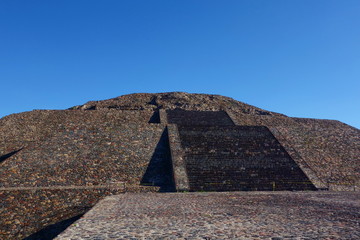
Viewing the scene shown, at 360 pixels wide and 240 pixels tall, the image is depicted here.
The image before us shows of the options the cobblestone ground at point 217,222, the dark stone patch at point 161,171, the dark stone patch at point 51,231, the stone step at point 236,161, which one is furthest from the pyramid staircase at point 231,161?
the dark stone patch at point 51,231

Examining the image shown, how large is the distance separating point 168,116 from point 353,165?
44.6 feet

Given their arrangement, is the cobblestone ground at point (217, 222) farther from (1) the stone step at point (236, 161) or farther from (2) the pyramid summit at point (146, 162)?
(1) the stone step at point (236, 161)

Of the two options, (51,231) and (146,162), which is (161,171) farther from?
(51,231)

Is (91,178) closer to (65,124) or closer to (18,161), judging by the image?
(18,161)

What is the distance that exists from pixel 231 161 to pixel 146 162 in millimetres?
4453

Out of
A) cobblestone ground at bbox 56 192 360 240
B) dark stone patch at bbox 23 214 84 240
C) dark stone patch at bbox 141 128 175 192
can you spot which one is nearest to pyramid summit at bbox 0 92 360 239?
dark stone patch at bbox 141 128 175 192

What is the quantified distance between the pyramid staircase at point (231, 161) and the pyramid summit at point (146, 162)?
0.17 feet

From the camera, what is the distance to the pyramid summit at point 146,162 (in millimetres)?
10680

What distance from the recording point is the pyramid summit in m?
10.7

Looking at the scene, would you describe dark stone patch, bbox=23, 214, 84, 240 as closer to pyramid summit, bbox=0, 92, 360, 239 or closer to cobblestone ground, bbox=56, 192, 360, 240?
pyramid summit, bbox=0, 92, 360, 239

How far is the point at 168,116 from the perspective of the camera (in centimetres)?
2420

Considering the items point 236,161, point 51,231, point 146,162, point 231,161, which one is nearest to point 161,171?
point 146,162

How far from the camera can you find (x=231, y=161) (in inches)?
600

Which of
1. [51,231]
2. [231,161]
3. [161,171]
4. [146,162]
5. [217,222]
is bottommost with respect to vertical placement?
[51,231]
